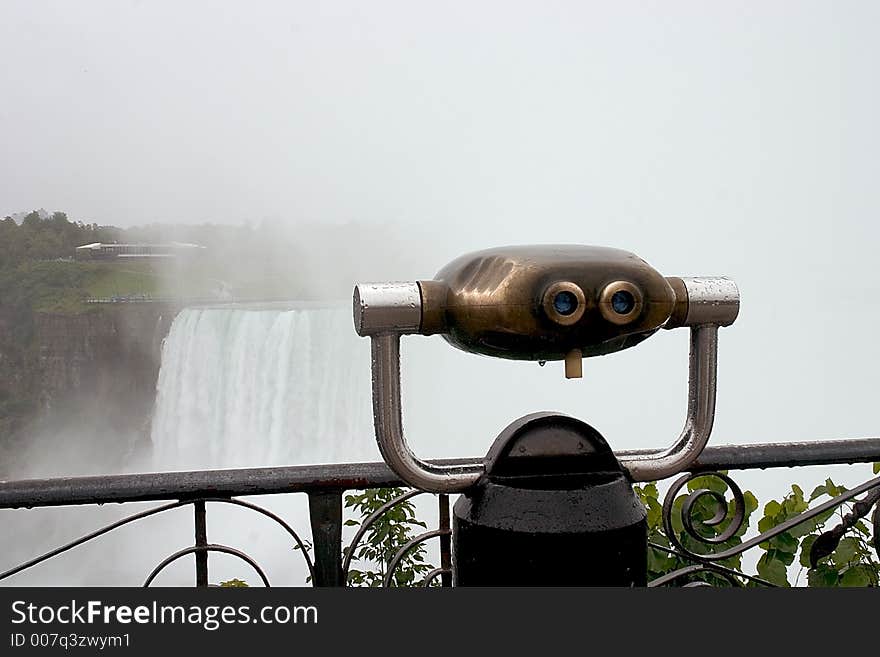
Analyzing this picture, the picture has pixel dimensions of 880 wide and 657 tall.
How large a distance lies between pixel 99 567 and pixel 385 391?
532 inches

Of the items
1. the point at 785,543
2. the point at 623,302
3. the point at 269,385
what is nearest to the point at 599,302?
the point at 623,302

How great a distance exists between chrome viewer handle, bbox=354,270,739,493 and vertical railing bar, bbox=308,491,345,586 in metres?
0.42

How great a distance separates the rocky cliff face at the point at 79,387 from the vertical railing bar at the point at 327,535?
1062 centimetres

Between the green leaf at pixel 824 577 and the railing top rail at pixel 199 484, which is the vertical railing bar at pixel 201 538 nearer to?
the railing top rail at pixel 199 484

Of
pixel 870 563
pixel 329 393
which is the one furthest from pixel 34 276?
→ pixel 870 563

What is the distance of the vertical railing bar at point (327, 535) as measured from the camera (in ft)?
3.17

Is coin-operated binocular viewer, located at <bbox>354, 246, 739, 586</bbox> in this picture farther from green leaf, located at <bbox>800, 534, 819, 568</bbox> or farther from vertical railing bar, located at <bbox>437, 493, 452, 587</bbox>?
green leaf, located at <bbox>800, 534, 819, 568</bbox>

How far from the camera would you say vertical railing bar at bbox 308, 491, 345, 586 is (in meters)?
0.97

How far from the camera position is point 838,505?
108 cm

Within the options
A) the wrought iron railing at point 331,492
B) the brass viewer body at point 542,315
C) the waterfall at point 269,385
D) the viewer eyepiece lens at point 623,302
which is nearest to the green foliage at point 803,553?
the wrought iron railing at point 331,492

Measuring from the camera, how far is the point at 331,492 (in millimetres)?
962

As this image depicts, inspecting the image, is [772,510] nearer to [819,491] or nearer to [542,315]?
[819,491]

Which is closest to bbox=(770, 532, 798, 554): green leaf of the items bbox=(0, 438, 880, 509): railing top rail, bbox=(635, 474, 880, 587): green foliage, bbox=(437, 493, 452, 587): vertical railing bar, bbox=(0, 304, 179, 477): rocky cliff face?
bbox=(635, 474, 880, 587): green foliage

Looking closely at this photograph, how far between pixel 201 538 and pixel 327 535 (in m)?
0.19
